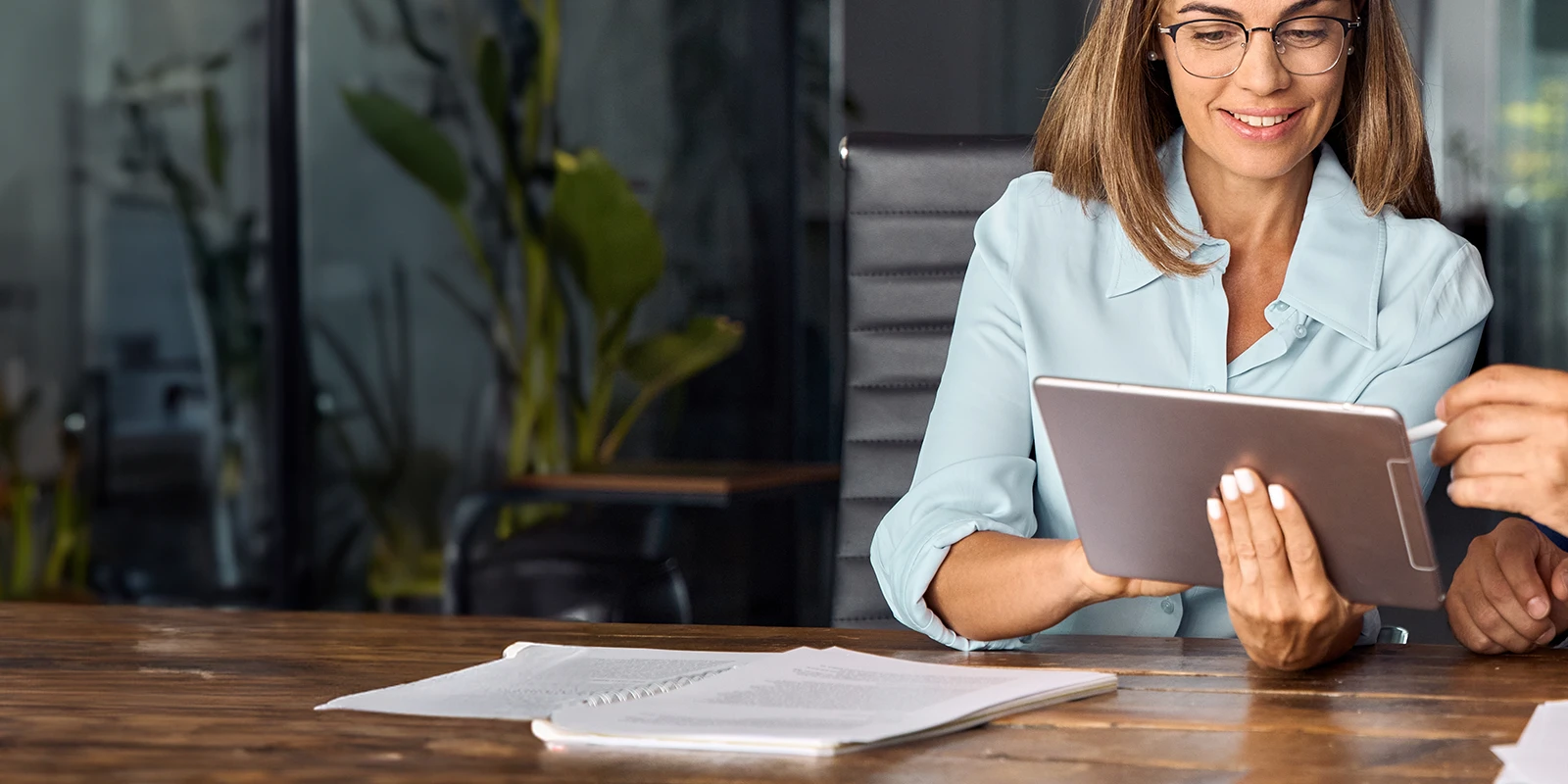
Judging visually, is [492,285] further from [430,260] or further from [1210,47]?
[1210,47]

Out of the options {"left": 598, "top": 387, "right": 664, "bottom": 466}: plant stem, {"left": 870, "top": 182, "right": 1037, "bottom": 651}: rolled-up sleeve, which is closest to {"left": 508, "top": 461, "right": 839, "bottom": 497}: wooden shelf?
{"left": 598, "top": 387, "right": 664, "bottom": 466}: plant stem

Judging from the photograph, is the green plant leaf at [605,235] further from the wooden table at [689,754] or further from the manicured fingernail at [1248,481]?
the manicured fingernail at [1248,481]

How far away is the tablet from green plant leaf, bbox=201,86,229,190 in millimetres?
2937

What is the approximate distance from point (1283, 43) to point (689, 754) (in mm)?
929

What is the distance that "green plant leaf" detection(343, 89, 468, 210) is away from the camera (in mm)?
3123

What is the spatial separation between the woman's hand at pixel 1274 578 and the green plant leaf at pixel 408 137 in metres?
2.41

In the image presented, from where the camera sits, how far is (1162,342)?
4.73 feet

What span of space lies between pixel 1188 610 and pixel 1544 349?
209 centimetres

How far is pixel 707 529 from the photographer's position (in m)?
3.44

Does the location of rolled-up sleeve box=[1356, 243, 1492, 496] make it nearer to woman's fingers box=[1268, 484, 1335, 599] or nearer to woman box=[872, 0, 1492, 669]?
woman box=[872, 0, 1492, 669]

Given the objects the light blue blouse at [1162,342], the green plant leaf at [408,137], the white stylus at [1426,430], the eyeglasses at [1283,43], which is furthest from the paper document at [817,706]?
the green plant leaf at [408,137]

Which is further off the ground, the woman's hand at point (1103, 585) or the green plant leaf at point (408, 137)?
the green plant leaf at point (408, 137)

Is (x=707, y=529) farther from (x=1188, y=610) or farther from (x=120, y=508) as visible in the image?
(x=1188, y=610)

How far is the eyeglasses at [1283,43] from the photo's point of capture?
1399 mm
